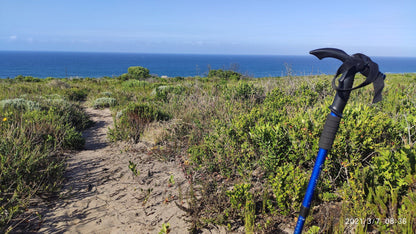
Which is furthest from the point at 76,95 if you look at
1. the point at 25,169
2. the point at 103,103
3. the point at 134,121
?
the point at 25,169

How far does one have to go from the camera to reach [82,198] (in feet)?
11.5

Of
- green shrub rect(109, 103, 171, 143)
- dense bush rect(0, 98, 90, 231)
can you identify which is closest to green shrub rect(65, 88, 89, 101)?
green shrub rect(109, 103, 171, 143)

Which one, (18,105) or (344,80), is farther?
(18,105)

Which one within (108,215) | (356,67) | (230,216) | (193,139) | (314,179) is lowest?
(108,215)

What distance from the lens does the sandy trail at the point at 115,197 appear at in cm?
294

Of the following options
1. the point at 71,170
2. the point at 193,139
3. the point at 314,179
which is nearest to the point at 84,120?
the point at 71,170

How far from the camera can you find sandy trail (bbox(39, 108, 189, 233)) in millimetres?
2939

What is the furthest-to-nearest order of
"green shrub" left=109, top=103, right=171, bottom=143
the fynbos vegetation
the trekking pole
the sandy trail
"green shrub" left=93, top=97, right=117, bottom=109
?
"green shrub" left=93, top=97, right=117, bottom=109, "green shrub" left=109, top=103, right=171, bottom=143, the sandy trail, the fynbos vegetation, the trekking pole

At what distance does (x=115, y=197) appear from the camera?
11.7 ft

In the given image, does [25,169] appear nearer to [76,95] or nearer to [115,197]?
[115,197]

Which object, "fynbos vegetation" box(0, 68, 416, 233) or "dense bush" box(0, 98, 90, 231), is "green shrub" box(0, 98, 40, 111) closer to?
"dense bush" box(0, 98, 90, 231)

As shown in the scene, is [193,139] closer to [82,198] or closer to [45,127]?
[82,198]

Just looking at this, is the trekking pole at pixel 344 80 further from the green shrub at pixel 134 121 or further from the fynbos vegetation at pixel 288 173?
the green shrub at pixel 134 121

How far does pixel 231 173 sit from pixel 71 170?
8.96 feet
